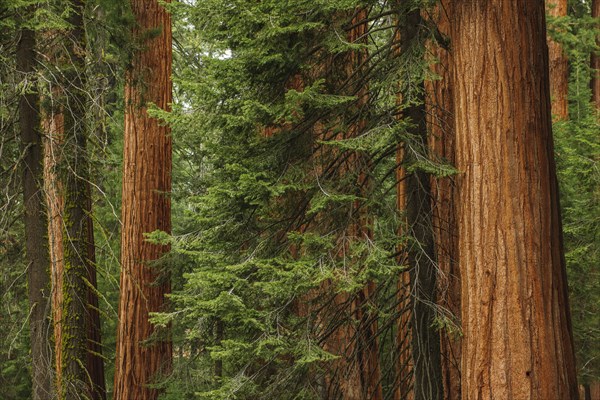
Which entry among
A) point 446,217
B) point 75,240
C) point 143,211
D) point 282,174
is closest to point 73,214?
point 75,240

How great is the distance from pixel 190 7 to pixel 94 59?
1882mm

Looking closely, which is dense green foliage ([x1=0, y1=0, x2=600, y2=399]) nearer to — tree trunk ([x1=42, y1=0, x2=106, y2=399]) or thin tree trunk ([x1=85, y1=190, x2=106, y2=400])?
tree trunk ([x1=42, y1=0, x2=106, y2=399])

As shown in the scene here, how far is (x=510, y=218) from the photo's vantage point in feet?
16.3

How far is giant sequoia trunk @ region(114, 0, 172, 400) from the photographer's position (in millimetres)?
8961

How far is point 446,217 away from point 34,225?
4365 mm

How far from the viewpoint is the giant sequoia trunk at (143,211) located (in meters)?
8.96

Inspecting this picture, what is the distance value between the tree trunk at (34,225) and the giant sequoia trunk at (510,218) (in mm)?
4609

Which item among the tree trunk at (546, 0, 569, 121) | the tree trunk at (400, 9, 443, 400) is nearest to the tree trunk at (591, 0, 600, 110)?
the tree trunk at (546, 0, 569, 121)

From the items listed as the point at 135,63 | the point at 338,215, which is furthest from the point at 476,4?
the point at 135,63

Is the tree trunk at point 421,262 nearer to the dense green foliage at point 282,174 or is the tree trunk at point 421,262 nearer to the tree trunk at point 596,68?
the dense green foliage at point 282,174

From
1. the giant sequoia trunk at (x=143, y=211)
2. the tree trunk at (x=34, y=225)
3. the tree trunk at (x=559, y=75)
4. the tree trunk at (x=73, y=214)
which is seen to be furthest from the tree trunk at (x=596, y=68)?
the tree trunk at (x=34, y=225)

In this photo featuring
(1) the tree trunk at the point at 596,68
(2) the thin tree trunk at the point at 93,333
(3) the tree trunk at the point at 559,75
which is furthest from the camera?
(1) the tree trunk at the point at 596,68

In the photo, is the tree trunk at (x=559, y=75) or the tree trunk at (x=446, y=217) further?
the tree trunk at (x=559, y=75)

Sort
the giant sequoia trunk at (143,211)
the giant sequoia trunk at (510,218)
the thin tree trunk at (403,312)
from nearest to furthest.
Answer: the giant sequoia trunk at (510,218)
the thin tree trunk at (403,312)
the giant sequoia trunk at (143,211)
